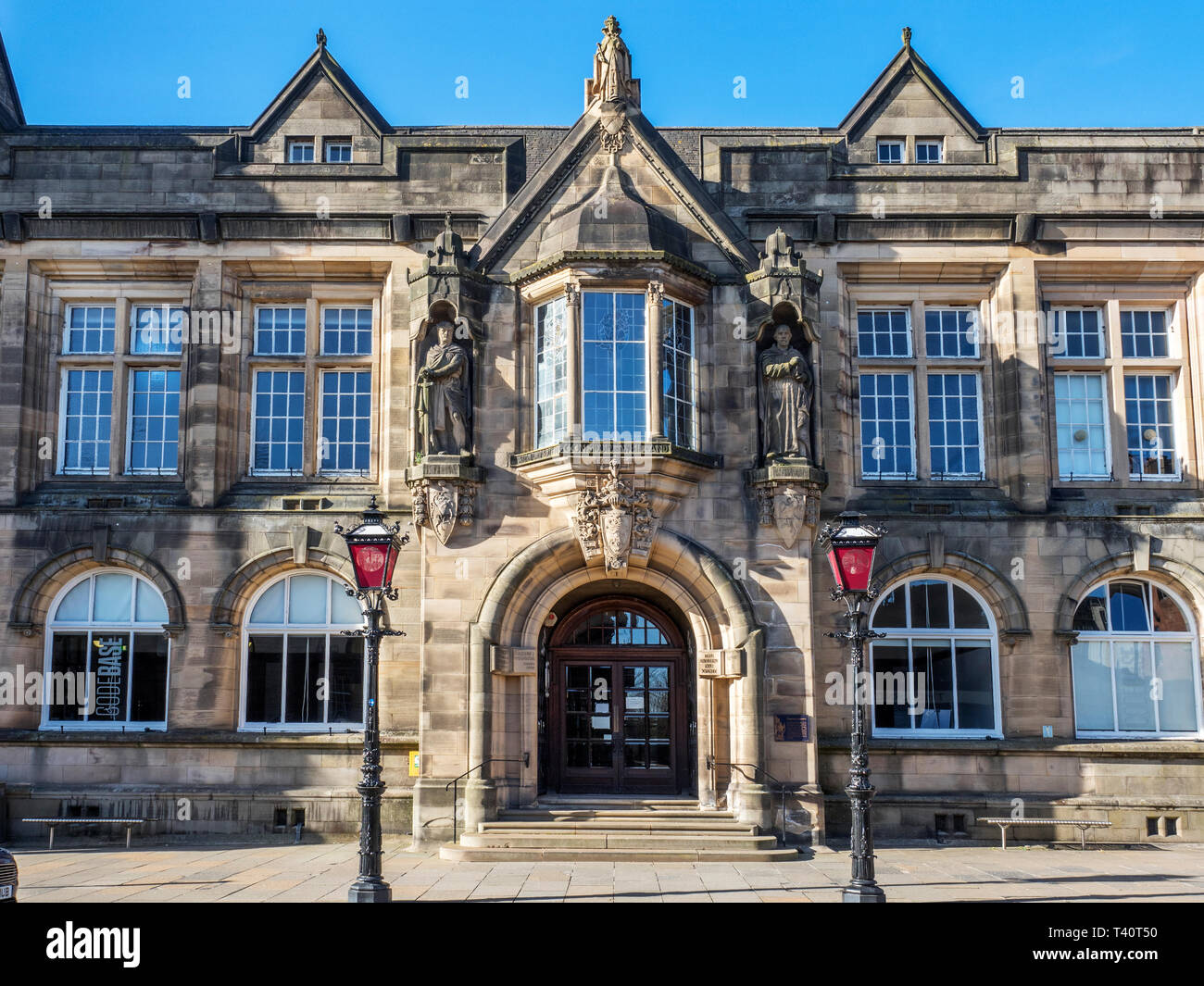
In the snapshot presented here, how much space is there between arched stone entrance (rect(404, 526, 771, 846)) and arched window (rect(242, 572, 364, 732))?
3.07 metres

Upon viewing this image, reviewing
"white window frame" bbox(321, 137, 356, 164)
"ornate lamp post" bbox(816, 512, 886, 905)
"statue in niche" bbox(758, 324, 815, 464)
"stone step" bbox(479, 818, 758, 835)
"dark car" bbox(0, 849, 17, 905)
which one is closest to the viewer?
"dark car" bbox(0, 849, 17, 905)

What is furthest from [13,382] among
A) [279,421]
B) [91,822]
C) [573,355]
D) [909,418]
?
[909,418]

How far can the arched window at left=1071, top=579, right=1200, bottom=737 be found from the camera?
1903 cm

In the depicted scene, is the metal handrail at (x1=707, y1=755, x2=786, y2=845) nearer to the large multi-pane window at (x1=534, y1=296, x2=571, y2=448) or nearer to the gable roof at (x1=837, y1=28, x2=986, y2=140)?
the large multi-pane window at (x1=534, y1=296, x2=571, y2=448)

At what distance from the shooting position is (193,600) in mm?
18922

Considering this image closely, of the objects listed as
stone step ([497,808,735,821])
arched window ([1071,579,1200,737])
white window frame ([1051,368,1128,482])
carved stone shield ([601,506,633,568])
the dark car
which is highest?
white window frame ([1051,368,1128,482])

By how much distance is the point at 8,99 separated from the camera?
870 inches

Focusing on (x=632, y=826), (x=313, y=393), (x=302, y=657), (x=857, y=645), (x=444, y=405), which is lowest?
(x=632, y=826)

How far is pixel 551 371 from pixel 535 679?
4.88 metres

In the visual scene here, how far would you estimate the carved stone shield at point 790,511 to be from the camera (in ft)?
56.5

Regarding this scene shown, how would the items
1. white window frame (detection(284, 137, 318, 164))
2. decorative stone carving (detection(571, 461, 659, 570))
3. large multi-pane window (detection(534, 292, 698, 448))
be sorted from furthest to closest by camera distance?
white window frame (detection(284, 137, 318, 164)) < large multi-pane window (detection(534, 292, 698, 448)) < decorative stone carving (detection(571, 461, 659, 570))

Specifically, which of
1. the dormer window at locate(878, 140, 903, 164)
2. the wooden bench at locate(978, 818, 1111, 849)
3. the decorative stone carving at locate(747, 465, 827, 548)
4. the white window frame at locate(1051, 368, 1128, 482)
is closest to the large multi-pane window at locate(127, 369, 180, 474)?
the decorative stone carving at locate(747, 465, 827, 548)

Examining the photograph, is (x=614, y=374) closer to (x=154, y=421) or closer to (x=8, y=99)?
(x=154, y=421)

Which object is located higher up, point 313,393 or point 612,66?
point 612,66
